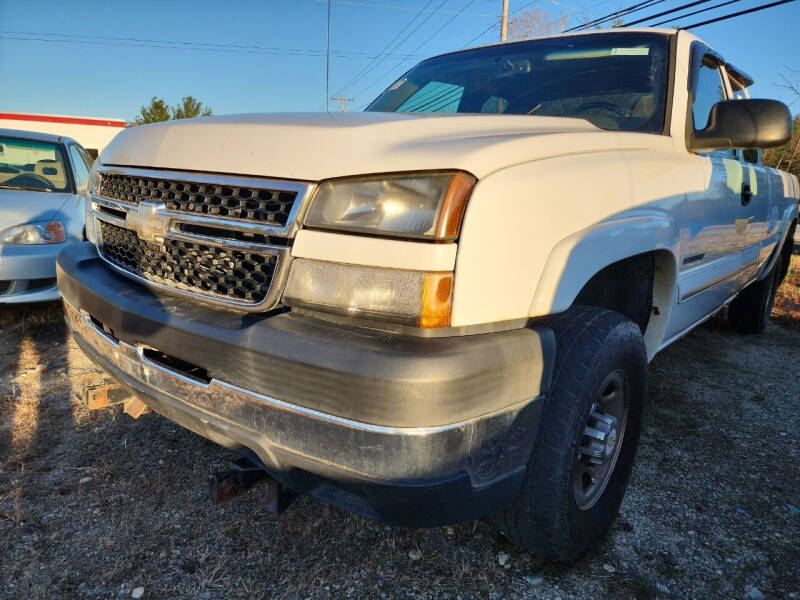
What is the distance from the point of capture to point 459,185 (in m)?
1.27

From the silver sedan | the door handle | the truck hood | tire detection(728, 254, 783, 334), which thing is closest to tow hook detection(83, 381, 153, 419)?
the truck hood

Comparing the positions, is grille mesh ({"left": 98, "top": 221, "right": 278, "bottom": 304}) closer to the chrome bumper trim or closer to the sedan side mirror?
the chrome bumper trim

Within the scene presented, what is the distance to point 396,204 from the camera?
1310 mm

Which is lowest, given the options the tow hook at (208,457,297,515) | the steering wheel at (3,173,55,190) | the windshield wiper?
the tow hook at (208,457,297,515)

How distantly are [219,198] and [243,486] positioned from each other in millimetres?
904

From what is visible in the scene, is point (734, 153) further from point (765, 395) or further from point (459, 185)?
point (459, 185)

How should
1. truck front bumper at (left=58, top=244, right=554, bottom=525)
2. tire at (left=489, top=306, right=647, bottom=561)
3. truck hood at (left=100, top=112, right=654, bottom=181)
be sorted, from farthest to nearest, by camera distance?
tire at (left=489, top=306, right=647, bottom=561), truck hood at (left=100, top=112, right=654, bottom=181), truck front bumper at (left=58, top=244, right=554, bottom=525)

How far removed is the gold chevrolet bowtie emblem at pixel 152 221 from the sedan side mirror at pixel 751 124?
2.20 metres

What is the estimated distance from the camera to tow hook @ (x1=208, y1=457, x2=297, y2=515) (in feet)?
A: 5.39

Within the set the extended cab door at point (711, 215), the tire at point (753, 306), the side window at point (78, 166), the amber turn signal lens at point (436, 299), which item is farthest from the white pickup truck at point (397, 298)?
the side window at point (78, 166)

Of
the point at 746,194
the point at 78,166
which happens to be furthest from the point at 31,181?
the point at 746,194

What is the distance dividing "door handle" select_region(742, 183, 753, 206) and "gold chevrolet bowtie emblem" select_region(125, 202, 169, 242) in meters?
2.94

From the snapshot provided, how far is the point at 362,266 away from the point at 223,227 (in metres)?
0.45

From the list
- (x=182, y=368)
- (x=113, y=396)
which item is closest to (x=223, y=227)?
(x=182, y=368)
